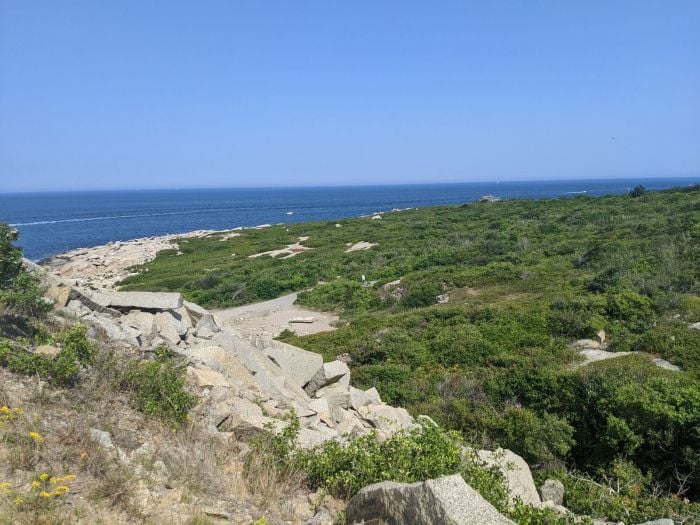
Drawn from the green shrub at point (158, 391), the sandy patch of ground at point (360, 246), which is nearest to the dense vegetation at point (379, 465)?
the green shrub at point (158, 391)

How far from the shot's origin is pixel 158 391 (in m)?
6.71

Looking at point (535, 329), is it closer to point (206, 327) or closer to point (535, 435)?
point (535, 435)

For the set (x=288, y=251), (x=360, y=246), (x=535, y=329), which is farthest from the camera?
(x=288, y=251)

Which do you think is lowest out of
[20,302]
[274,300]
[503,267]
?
[274,300]

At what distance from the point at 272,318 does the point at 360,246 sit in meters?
20.1

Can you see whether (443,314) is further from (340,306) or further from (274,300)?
(274,300)

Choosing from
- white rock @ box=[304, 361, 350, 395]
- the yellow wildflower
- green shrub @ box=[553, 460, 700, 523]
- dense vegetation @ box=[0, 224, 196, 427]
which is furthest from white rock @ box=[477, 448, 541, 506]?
the yellow wildflower

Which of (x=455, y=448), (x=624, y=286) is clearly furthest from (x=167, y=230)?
(x=455, y=448)

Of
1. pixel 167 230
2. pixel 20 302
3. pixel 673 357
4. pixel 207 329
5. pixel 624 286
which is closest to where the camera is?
pixel 20 302

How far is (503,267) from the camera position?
77.1 feet

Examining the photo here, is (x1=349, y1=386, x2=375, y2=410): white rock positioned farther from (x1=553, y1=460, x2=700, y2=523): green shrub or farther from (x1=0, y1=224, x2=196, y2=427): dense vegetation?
(x1=553, y1=460, x2=700, y2=523): green shrub

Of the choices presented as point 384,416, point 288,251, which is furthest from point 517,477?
point 288,251

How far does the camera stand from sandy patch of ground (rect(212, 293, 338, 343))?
20.8 meters

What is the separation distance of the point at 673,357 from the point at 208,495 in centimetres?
1156
